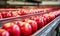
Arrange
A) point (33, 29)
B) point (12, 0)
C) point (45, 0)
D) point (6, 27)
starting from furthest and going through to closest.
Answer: point (45, 0) → point (12, 0) → point (33, 29) → point (6, 27)

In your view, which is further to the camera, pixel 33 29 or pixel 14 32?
pixel 33 29

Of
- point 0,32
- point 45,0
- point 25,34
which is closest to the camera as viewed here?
point 0,32

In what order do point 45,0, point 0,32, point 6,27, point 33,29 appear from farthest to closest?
point 45,0, point 33,29, point 6,27, point 0,32

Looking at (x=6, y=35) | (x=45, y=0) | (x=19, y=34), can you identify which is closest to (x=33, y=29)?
(x=19, y=34)

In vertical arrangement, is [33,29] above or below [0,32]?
below

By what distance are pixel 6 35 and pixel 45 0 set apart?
1563cm

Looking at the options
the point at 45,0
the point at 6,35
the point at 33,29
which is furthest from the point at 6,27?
the point at 45,0

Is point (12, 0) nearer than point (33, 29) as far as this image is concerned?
No

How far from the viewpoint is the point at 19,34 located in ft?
3.84

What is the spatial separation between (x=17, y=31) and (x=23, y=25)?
152mm

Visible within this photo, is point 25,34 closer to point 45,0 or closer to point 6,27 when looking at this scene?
point 6,27

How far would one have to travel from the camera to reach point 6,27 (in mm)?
1110

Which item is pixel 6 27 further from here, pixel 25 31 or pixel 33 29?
pixel 33 29

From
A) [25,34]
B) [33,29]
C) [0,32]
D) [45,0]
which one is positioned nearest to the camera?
[0,32]
